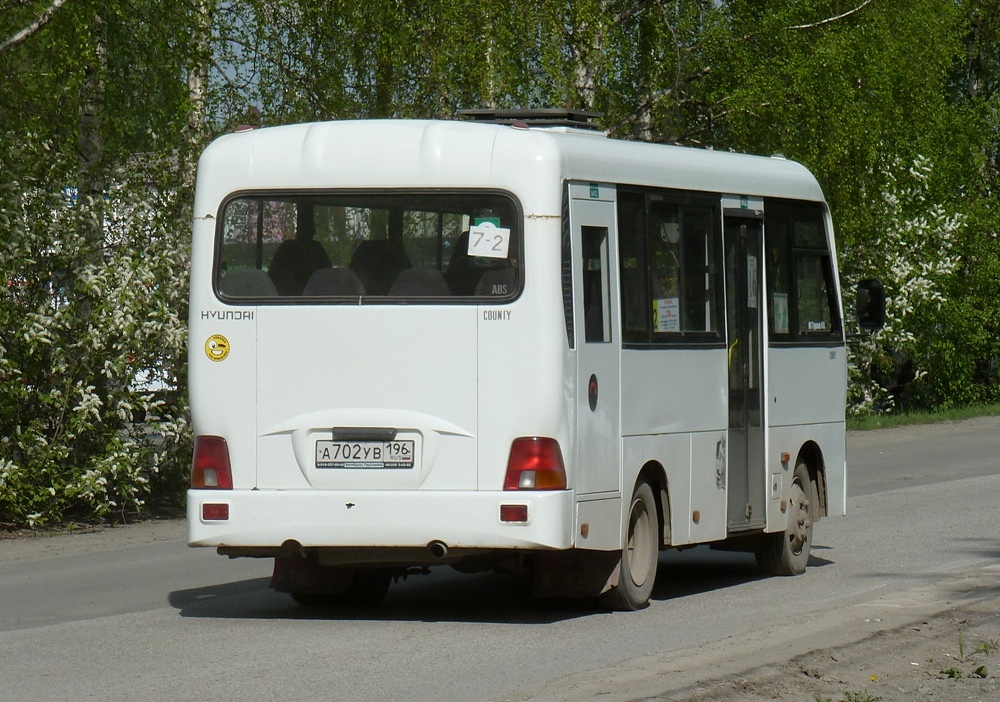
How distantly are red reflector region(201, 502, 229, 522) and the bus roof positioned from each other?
1.76 m

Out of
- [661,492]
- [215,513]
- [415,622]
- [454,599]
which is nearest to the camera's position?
[215,513]

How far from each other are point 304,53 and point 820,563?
991cm

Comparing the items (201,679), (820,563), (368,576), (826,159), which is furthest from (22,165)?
A: (826,159)

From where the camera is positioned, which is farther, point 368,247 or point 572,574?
point 572,574

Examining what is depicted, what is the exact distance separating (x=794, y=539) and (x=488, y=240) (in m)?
4.18

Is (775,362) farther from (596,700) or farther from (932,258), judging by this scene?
(932,258)

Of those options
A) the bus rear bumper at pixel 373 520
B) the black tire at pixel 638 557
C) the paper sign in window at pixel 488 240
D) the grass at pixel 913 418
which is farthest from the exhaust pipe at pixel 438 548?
the grass at pixel 913 418

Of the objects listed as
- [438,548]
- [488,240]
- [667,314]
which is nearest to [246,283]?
[488,240]

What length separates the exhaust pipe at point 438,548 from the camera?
10008 millimetres

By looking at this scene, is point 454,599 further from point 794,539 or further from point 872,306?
point 872,306

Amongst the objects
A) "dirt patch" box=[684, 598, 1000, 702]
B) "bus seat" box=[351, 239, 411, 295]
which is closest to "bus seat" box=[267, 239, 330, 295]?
"bus seat" box=[351, 239, 411, 295]

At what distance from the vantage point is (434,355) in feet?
33.6

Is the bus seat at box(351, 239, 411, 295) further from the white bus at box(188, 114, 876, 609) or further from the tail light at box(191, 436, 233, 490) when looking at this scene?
the tail light at box(191, 436, 233, 490)

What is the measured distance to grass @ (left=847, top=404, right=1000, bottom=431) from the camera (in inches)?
1205
